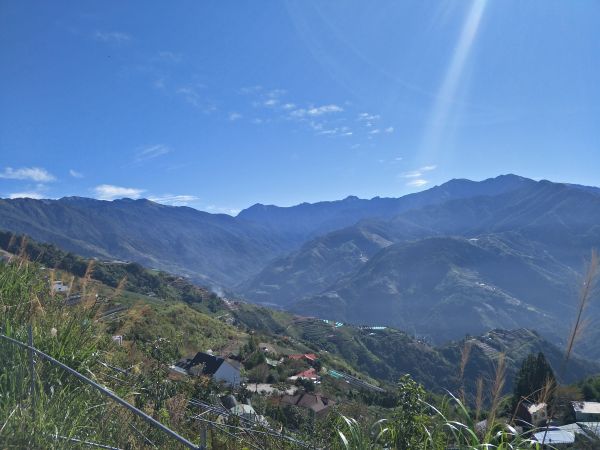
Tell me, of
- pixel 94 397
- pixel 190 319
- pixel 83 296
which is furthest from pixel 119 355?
pixel 190 319

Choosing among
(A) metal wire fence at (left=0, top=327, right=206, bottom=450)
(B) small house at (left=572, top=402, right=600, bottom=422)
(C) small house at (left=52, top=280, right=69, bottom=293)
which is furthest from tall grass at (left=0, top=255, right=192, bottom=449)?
(B) small house at (left=572, top=402, right=600, bottom=422)

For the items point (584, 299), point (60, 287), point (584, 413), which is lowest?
point (584, 413)

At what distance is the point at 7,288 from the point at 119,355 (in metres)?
1.59

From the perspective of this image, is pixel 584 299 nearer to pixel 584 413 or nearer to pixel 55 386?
pixel 55 386

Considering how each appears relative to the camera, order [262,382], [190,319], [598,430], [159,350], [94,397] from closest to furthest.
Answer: [598,430], [94,397], [159,350], [262,382], [190,319]

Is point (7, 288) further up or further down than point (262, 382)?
further up

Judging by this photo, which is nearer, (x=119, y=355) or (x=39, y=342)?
(x=39, y=342)

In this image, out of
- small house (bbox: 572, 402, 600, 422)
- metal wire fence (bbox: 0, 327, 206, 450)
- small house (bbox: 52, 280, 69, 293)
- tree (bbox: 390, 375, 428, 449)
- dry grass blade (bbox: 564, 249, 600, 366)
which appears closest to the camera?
dry grass blade (bbox: 564, 249, 600, 366)

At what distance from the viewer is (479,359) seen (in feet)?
367

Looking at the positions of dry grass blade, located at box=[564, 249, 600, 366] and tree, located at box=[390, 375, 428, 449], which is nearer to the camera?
dry grass blade, located at box=[564, 249, 600, 366]

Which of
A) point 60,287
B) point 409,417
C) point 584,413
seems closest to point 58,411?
point 409,417

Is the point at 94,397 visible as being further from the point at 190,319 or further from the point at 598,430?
the point at 190,319

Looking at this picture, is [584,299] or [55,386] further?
[55,386]

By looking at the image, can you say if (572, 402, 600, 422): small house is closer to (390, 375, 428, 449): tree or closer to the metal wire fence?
(390, 375, 428, 449): tree
